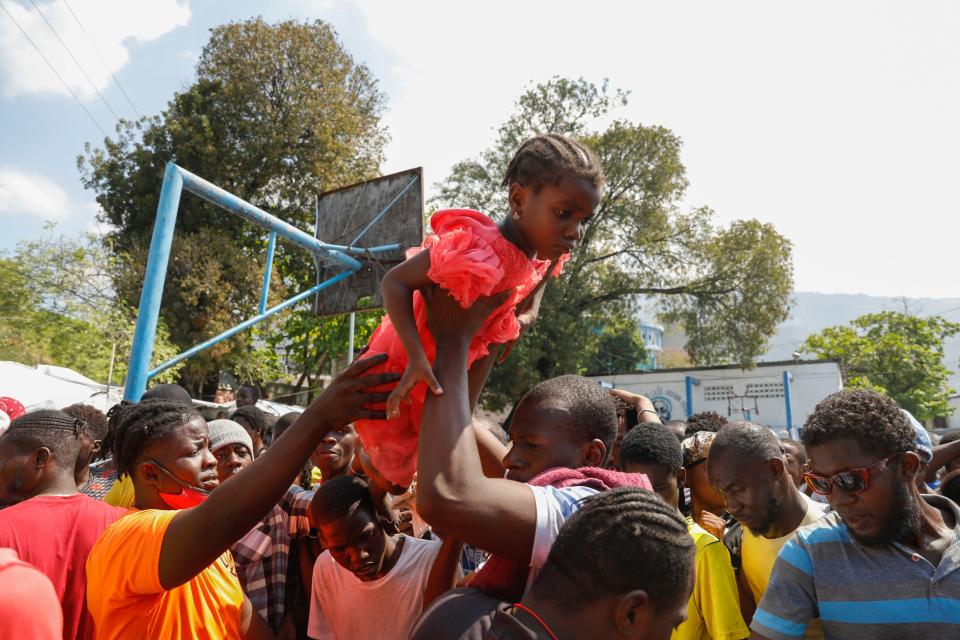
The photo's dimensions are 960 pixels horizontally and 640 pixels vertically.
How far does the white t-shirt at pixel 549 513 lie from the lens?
1621mm

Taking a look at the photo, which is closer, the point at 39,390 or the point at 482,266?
the point at 482,266

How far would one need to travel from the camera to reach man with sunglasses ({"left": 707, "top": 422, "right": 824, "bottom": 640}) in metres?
2.93

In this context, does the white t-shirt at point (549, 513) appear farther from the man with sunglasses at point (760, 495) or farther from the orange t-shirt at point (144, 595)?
the man with sunglasses at point (760, 495)

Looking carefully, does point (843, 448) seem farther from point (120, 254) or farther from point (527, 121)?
point (527, 121)

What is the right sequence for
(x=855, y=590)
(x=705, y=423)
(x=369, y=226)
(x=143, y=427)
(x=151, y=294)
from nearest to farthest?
(x=855, y=590) < (x=143, y=427) < (x=705, y=423) < (x=151, y=294) < (x=369, y=226)

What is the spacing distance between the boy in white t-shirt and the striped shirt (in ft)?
4.54

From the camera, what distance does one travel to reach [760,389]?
88.9 ft

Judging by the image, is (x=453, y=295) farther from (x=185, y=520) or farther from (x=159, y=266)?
(x=159, y=266)

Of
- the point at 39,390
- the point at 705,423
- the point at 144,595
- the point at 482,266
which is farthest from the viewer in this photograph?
the point at 39,390

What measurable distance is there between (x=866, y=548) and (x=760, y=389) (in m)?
26.7

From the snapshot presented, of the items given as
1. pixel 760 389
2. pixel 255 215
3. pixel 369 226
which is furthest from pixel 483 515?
pixel 760 389

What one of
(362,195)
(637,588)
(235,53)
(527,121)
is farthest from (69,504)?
(527,121)

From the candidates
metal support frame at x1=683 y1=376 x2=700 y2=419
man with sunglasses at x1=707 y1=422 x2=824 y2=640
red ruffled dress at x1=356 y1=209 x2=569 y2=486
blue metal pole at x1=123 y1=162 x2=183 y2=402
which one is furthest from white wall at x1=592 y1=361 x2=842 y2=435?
red ruffled dress at x1=356 y1=209 x2=569 y2=486

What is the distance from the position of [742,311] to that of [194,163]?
1850cm
